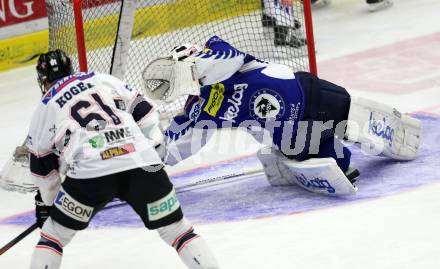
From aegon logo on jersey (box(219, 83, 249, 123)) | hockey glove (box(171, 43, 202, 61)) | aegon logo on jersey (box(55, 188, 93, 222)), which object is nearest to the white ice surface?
aegon logo on jersey (box(219, 83, 249, 123))

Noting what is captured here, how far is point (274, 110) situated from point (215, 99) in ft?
0.99

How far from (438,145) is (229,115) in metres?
1.27

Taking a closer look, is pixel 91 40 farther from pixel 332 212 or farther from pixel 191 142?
pixel 332 212

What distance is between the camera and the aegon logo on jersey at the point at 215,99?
15.9ft

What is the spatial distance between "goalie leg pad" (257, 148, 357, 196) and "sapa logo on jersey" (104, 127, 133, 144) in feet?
4.44

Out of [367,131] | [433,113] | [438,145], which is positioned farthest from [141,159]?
[433,113]

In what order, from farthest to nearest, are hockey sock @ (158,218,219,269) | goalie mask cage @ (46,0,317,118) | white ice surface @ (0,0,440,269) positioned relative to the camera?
goalie mask cage @ (46,0,317,118) < white ice surface @ (0,0,440,269) < hockey sock @ (158,218,219,269)

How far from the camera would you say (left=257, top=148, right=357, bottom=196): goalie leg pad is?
4.67 m

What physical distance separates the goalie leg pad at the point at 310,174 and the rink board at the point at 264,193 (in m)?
0.04

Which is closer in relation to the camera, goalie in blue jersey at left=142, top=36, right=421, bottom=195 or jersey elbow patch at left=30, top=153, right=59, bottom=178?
jersey elbow patch at left=30, top=153, right=59, bottom=178

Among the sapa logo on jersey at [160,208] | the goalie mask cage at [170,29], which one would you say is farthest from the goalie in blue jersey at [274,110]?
the sapa logo on jersey at [160,208]

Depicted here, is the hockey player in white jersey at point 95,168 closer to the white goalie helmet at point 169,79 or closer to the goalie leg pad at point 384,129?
the white goalie helmet at point 169,79

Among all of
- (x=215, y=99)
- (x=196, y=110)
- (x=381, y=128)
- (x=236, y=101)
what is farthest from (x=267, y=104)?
(x=381, y=128)

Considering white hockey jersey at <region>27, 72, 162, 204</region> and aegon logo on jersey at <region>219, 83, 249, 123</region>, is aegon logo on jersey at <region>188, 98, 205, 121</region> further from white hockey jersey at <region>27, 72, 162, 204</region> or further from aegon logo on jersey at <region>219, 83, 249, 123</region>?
white hockey jersey at <region>27, 72, 162, 204</region>
